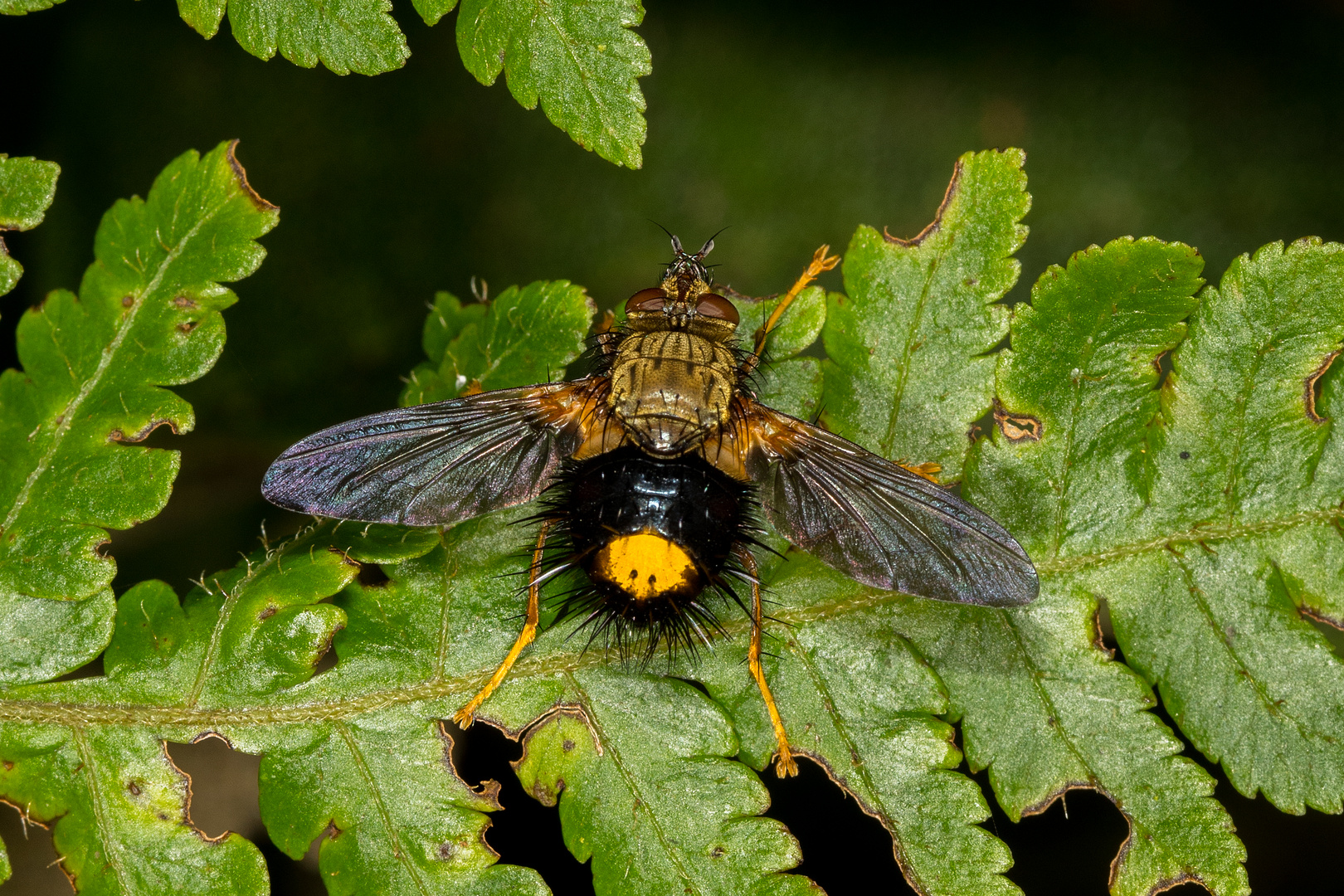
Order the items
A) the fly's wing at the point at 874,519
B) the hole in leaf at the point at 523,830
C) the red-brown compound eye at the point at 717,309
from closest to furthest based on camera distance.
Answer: the fly's wing at the point at 874,519 < the red-brown compound eye at the point at 717,309 < the hole in leaf at the point at 523,830

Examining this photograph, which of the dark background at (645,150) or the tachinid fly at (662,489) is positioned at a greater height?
the dark background at (645,150)

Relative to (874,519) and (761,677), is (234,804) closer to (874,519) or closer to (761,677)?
(761,677)

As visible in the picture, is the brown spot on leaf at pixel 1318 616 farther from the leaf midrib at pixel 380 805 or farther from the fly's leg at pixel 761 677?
the leaf midrib at pixel 380 805

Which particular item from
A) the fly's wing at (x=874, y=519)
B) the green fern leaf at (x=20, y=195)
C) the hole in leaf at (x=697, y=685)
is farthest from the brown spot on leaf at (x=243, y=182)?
the hole in leaf at (x=697, y=685)

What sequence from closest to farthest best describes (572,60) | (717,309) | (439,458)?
(572,60)
(439,458)
(717,309)

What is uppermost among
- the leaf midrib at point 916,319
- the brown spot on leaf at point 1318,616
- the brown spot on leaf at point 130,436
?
the leaf midrib at point 916,319

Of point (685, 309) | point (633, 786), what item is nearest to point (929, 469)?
point (685, 309)

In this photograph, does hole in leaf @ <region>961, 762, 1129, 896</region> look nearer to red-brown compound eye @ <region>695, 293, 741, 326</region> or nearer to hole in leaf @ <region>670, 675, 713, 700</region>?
hole in leaf @ <region>670, 675, 713, 700</region>
